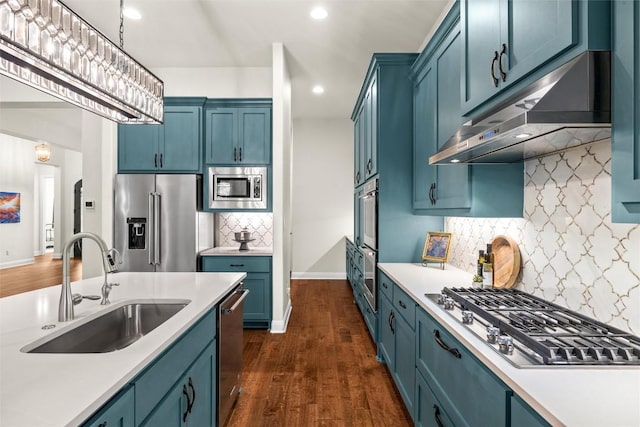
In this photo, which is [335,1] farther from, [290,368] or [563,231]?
[290,368]

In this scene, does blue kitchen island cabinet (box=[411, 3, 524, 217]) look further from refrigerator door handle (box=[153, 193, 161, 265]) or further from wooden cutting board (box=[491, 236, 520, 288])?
refrigerator door handle (box=[153, 193, 161, 265])

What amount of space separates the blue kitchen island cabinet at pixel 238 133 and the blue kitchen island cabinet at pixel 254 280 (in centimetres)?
115

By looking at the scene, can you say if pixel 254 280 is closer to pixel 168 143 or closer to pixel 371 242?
pixel 371 242

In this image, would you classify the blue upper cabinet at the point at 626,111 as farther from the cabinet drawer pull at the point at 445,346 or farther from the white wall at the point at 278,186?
the white wall at the point at 278,186

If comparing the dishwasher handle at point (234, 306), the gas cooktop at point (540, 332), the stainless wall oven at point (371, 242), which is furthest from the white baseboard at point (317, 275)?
the gas cooktop at point (540, 332)

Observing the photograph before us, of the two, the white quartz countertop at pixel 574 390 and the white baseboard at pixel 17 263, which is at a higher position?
the white quartz countertop at pixel 574 390

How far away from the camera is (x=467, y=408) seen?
4.17 ft

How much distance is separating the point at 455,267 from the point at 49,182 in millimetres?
11889

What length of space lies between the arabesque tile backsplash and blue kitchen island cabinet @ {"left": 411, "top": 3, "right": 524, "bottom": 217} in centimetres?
12

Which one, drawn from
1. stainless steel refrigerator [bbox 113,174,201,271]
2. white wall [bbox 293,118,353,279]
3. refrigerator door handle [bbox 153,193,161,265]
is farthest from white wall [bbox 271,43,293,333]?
white wall [bbox 293,118,353,279]

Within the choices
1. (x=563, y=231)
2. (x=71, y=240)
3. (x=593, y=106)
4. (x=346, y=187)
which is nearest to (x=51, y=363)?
(x=71, y=240)

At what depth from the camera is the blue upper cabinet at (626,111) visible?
861mm

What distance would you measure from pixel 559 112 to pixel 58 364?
1635 millimetres

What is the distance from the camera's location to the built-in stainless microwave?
411 centimetres
